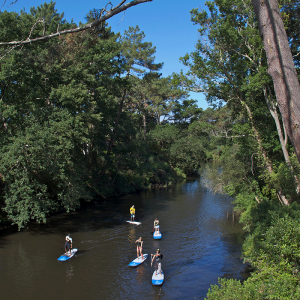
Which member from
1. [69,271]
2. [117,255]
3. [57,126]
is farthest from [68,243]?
[57,126]

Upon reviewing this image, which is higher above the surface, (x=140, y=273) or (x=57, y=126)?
(x=57, y=126)

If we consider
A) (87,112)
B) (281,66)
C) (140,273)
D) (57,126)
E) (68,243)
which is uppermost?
(87,112)

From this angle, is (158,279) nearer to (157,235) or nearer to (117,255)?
(117,255)

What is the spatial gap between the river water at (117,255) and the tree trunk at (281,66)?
9066 mm

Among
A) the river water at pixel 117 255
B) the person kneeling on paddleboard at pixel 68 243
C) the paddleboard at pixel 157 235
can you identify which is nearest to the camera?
the river water at pixel 117 255

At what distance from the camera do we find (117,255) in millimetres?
16172

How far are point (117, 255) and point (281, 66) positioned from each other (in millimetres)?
14002

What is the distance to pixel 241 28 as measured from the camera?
1886 cm

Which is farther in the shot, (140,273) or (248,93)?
(248,93)

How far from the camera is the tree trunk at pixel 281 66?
16.8ft

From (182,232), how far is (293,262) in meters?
12.9

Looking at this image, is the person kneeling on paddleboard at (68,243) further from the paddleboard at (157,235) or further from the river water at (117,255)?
the paddleboard at (157,235)

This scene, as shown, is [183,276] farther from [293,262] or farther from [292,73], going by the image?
[292,73]

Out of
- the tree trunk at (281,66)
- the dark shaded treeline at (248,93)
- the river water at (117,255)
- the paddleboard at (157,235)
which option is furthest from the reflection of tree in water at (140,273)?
the tree trunk at (281,66)
